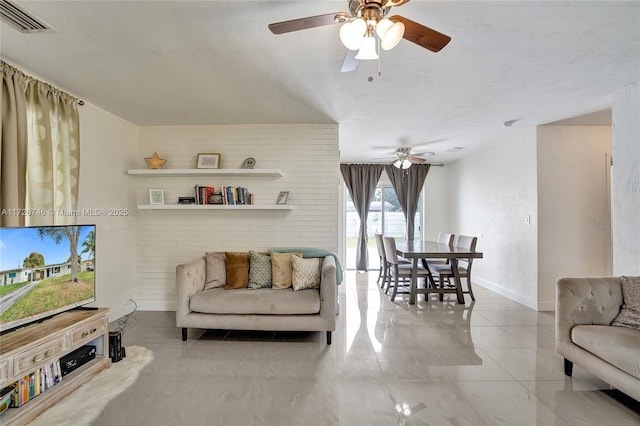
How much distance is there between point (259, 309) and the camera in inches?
121

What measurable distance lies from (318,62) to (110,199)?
9.73 ft

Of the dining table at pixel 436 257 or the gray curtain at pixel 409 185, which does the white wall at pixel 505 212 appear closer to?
the dining table at pixel 436 257

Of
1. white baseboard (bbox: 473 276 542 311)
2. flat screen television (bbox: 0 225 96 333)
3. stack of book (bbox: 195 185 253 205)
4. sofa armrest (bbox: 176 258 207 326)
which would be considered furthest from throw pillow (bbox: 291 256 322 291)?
white baseboard (bbox: 473 276 542 311)

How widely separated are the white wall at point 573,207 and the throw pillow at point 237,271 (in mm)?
3848

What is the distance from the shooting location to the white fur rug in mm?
1911

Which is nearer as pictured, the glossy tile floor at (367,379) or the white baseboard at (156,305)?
the glossy tile floor at (367,379)

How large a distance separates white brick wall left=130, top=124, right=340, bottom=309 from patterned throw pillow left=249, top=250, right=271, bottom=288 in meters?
0.56

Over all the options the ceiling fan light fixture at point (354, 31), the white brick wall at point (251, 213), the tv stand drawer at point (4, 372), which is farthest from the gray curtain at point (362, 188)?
the tv stand drawer at point (4, 372)

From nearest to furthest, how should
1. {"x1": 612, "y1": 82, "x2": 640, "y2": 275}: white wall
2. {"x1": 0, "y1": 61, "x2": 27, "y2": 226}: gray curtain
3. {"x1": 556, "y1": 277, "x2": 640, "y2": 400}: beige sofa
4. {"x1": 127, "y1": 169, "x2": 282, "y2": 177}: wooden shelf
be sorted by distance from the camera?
{"x1": 556, "y1": 277, "x2": 640, "y2": 400}: beige sofa < {"x1": 0, "y1": 61, "x2": 27, "y2": 226}: gray curtain < {"x1": 612, "y1": 82, "x2": 640, "y2": 275}: white wall < {"x1": 127, "y1": 169, "x2": 282, "y2": 177}: wooden shelf

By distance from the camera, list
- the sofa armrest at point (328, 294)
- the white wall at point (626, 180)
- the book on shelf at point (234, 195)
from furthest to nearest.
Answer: the book on shelf at point (234, 195)
the sofa armrest at point (328, 294)
the white wall at point (626, 180)

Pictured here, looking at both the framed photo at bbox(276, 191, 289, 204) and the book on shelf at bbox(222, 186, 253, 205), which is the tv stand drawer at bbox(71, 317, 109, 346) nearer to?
the book on shelf at bbox(222, 186, 253, 205)

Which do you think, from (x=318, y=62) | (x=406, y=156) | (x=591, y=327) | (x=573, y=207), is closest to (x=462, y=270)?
(x=573, y=207)

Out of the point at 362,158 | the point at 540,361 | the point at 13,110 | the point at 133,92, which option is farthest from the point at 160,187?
the point at 540,361

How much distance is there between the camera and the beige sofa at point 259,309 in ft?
10.0
